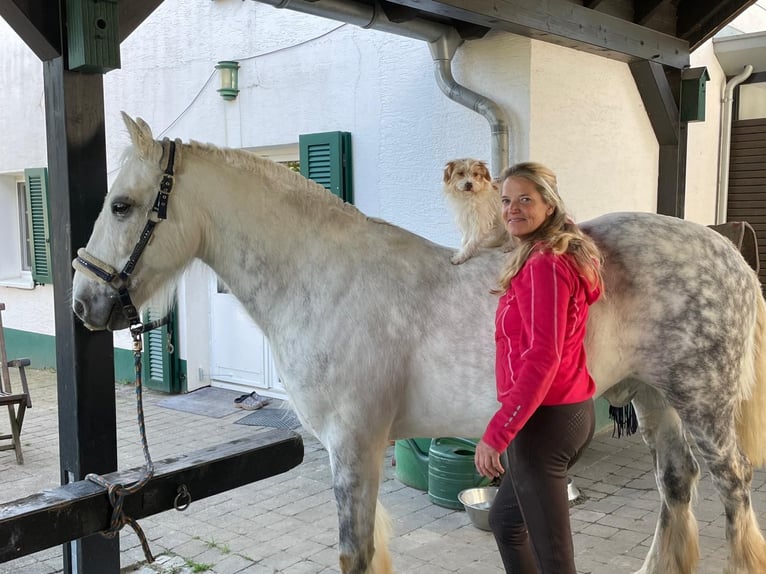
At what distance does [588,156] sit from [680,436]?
2770 millimetres

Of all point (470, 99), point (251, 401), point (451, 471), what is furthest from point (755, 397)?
point (251, 401)

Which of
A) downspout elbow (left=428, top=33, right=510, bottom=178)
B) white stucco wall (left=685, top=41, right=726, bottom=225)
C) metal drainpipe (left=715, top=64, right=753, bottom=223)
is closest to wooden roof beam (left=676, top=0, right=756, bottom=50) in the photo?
white stucco wall (left=685, top=41, right=726, bottom=225)

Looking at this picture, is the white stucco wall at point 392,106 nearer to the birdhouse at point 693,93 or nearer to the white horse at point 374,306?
the birdhouse at point 693,93

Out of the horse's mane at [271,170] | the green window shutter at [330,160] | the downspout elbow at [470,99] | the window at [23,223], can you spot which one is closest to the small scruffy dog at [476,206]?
the horse's mane at [271,170]

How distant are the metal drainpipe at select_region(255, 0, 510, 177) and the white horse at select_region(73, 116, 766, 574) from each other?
204cm

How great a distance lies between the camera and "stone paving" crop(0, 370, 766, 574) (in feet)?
11.8

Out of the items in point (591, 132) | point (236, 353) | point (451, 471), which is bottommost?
point (451, 471)

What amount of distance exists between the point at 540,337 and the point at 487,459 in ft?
1.27

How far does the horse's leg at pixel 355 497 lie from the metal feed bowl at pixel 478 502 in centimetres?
149

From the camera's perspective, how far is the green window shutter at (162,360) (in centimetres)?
731

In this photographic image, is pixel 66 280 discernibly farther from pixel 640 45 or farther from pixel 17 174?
pixel 17 174

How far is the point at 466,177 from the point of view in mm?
2871

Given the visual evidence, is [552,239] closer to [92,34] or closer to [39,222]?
[92,34]

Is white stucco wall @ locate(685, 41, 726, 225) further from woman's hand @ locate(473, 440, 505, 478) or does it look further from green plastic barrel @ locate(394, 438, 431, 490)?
woman's hand @ locate(473, 440, 505, 478)
